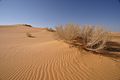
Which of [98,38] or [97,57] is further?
[98,38]

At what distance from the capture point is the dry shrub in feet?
23.2

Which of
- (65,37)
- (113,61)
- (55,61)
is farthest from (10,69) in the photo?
(65,37)

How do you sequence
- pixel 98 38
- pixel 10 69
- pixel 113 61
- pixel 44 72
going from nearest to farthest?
pixel 44 72 → pixel 10 69 → pixel 113 61 → pixel 98 38

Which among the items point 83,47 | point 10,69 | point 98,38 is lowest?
point 10,69

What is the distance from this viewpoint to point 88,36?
7.78 metres

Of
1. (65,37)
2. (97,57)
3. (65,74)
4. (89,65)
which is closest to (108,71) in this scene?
(89,65)

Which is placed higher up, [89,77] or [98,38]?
[98,38]

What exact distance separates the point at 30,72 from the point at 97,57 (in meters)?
3.23

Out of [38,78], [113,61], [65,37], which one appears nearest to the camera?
[38,78]

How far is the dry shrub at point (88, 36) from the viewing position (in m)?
7.06

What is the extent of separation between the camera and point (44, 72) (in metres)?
4.71

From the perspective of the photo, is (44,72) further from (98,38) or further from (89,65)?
(98,38)

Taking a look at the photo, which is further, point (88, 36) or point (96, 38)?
point (88, 36)

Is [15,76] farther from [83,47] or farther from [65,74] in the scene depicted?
[83,47]
